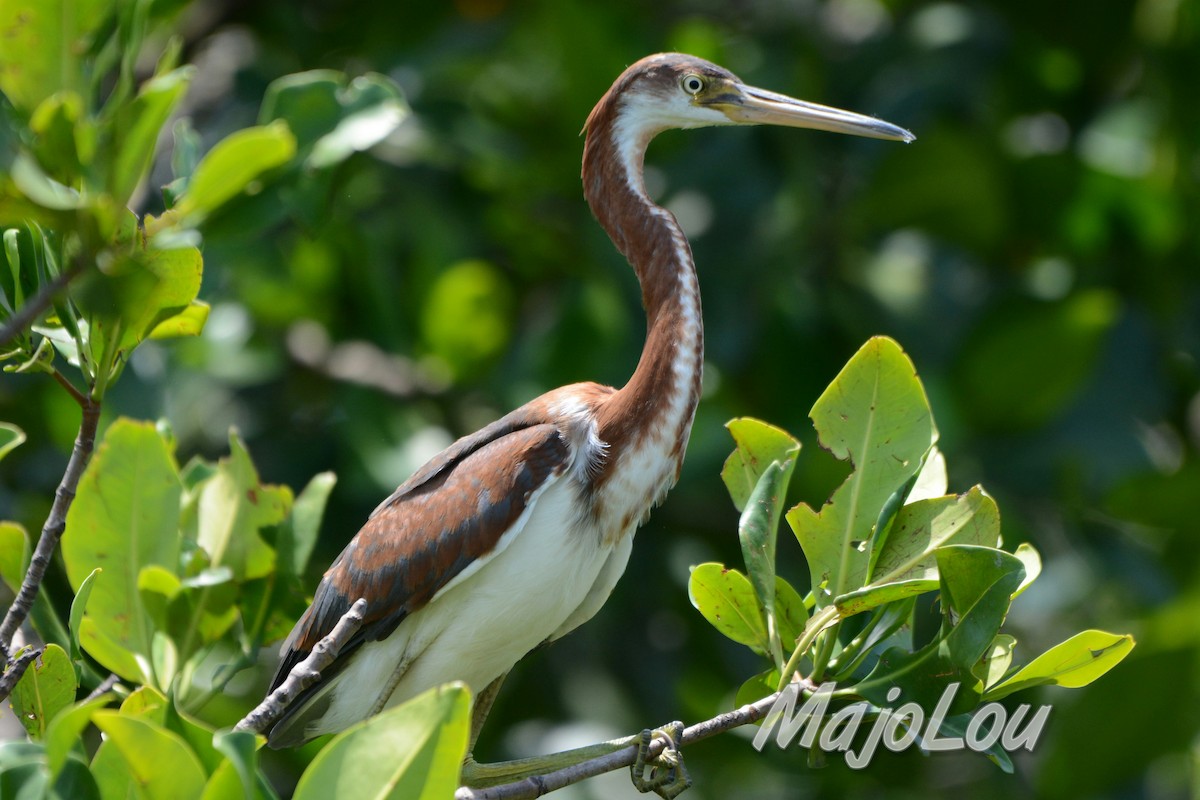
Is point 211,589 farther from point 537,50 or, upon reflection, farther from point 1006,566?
point 537,50

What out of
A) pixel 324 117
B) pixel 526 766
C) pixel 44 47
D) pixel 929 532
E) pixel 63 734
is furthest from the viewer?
pixel 526 766

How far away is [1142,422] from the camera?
16.0ft

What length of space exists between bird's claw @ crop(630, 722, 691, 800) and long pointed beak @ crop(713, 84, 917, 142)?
48.8 inches

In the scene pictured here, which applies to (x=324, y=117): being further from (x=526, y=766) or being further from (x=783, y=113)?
(x=526, y=766)

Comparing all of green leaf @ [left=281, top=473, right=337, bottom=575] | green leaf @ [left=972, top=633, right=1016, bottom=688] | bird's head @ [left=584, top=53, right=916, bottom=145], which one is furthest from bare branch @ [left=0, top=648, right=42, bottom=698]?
bird's head @ [left=584, top=53, right=916, bottom=145]

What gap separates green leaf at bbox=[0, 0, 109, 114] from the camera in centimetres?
176

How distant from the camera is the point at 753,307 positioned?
178 inches

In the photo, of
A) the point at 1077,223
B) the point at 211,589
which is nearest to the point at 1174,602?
the point at 1077,223

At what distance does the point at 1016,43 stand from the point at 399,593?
141 inches

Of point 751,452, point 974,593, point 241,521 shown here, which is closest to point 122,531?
point 241,521

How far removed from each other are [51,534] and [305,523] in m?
0.63

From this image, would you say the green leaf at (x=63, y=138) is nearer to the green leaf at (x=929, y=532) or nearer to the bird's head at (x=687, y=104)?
the green leaf at (x=929, y=532)

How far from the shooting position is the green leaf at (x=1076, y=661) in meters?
1.93

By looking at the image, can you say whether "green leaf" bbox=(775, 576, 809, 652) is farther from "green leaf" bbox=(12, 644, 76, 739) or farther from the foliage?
"green leaf" bbox=(12, 644, 76, 739)
